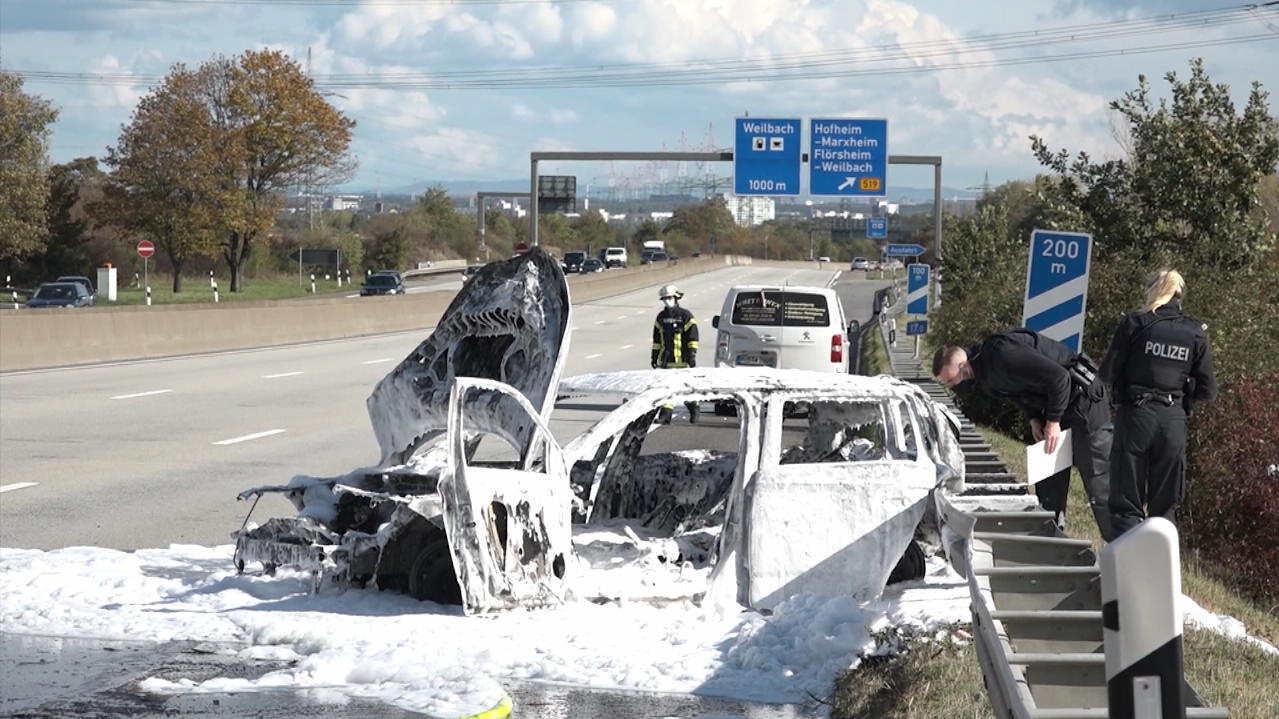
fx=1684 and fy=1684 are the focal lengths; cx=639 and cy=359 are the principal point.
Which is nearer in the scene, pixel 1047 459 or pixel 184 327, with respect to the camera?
pixel 1047 459

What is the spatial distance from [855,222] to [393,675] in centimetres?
16451

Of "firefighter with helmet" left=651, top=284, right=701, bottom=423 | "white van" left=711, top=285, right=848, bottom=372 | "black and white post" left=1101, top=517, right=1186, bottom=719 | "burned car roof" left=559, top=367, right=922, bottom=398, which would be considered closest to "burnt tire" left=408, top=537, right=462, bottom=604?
"burned car roof" left=559, top=367, right=922, bottom=398

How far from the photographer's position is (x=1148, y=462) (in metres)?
9.13

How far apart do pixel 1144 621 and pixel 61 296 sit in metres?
51.1

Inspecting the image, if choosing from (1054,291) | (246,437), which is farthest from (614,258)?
(1054,291)

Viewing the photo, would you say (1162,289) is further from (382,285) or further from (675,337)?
(382,285)

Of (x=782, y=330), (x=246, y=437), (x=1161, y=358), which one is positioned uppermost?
(x=1161, y=358)

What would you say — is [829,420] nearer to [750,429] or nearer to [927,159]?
[750,429]

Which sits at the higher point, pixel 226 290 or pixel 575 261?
pixel 575 261

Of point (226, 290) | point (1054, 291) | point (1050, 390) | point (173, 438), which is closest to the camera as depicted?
point (1050, 390)

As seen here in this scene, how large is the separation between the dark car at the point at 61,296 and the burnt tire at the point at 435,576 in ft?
143

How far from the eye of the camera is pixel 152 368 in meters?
28.9

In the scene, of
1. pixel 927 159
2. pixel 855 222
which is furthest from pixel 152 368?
pixel 855 222

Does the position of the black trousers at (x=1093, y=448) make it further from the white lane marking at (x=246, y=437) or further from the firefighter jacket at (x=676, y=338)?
the white lane marking at (x=246, y=437)
